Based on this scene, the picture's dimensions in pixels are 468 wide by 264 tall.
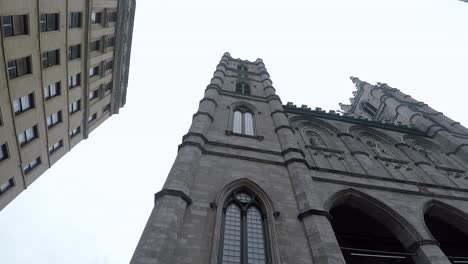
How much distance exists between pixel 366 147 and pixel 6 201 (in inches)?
844

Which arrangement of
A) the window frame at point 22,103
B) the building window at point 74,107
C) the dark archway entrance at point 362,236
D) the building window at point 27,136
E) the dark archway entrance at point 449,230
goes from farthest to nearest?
the building window at point 74,107, the building window at point 27,136, the window frame at point 22,103, the dark archway entrance at point 362,236, the dark archway entrance at point 449,230

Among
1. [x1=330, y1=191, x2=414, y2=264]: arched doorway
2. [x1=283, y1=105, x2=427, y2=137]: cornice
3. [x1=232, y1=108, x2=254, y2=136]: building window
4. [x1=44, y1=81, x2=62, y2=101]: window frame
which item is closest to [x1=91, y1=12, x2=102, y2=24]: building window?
[x1=44, y1=81, x2=62, y2=101]: window frame

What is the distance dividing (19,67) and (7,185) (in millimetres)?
6779

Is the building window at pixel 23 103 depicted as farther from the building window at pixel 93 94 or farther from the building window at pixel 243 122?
the building window at pixel 243 122

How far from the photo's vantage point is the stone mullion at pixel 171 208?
7.73 meters

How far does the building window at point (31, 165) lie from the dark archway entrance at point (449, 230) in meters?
21.8

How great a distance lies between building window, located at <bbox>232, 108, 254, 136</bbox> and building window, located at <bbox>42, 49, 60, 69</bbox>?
11.0 metres

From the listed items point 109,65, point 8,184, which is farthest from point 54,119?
point 109,65

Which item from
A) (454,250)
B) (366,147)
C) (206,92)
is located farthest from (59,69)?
(454,250)

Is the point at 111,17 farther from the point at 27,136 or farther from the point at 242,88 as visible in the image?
the point at 242,88

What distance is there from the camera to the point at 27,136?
1680 centimetres

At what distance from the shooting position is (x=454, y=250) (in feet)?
48.0

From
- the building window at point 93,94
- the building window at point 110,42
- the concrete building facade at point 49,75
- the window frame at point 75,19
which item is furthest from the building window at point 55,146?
the building window at point 110,42

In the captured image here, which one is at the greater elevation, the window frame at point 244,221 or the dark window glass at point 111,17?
the dark window glass at point 111,17
